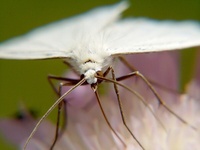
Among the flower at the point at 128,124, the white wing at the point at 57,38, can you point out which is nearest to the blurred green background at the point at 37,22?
the white wing at the point at 57,38

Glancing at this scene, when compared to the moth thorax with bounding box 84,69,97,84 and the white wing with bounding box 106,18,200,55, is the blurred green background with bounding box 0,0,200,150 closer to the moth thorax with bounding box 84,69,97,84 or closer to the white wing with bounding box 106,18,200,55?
the white wing with bounding box 106,18,200,55

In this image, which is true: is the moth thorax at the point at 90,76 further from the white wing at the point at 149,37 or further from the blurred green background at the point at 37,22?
the blurred green background at the point at 37,22

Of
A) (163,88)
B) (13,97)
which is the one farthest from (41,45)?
(13,97)

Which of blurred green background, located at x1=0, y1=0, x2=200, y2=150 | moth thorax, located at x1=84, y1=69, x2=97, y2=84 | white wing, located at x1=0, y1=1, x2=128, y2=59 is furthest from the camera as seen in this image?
blurred green background, located at x1=0, y1=0, x2=200, y2=150

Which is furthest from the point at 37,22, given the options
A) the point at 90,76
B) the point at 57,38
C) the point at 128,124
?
the point at 90,76

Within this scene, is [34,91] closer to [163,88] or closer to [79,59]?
[163,88]

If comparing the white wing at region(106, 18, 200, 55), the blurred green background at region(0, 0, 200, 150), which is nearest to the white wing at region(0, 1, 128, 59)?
the white wing at region(106, 18, 200, 55)

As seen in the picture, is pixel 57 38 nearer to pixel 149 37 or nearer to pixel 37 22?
pixel 149 37
